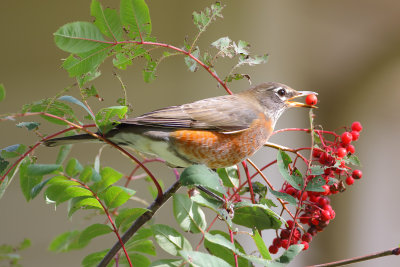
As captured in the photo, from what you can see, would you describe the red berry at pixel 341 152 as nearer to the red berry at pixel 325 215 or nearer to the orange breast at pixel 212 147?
the red berry at pixel 325 215

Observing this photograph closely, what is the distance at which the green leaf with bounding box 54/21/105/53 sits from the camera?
0.82 metres

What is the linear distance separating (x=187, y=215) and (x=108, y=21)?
0.39 meters

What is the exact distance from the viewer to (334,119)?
324cm

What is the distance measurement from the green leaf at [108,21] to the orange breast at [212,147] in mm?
352

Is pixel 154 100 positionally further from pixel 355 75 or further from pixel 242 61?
pixel 242 61

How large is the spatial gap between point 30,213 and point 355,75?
Answer: 7.34ft

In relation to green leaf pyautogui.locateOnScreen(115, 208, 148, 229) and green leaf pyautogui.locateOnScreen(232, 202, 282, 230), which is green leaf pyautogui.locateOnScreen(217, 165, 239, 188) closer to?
green leaf pyautogui.locateOnScreen(232, 202, 282, 230)

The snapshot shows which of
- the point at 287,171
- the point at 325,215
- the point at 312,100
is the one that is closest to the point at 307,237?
the point at 325,215

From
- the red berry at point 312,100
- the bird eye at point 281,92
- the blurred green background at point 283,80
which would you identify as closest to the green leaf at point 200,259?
the red berry at point 312,100

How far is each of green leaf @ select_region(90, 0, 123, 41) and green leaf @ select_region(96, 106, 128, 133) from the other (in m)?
0.15

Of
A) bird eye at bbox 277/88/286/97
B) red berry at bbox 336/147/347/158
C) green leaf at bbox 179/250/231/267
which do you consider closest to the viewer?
green leaf at bbox 179/250/231/267

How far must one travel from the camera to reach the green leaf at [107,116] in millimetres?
823

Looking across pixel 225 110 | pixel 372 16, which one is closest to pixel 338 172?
pixel 225 110

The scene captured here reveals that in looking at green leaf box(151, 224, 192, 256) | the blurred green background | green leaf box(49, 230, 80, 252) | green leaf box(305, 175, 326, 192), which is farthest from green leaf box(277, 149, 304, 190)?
the blurred green background
